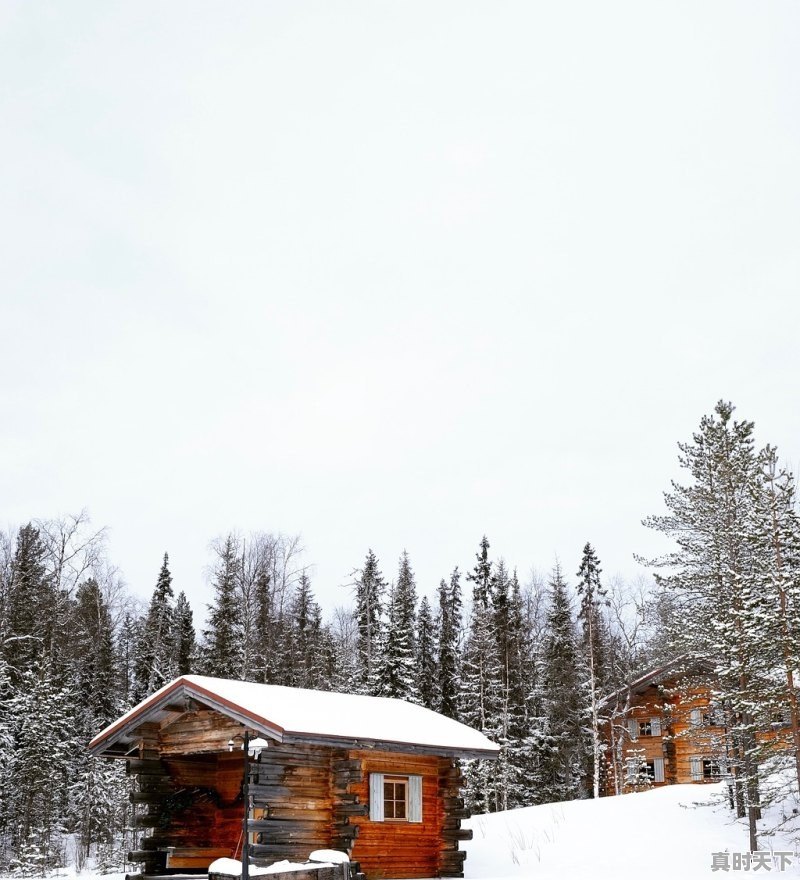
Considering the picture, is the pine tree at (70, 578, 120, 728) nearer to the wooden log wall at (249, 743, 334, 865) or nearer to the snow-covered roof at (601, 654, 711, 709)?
the snow-covered roof at (601, 654, 711, 709)

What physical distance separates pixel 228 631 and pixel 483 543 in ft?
58.4

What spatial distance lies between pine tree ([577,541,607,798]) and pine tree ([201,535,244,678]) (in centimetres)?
1861

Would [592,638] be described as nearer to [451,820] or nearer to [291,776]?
[451,820]

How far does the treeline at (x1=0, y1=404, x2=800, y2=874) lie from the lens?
2558cm

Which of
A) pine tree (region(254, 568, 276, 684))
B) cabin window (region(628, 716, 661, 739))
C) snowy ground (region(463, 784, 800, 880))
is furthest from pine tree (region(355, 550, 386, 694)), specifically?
snowy ground (region(463, 784, 800, 880))

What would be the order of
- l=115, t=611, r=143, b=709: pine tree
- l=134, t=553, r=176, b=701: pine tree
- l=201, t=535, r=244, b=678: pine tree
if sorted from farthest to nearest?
l=115, t=611, r=143, b=709: pine tree → l=134, t=553, r=176, b=701: pine tree → l=201, t=535, r=244, b=678: pine tree

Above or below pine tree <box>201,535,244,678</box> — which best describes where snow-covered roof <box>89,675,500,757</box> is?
below

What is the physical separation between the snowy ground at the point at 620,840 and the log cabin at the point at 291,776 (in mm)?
2865

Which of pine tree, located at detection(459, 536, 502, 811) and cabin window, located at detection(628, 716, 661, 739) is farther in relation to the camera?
cabin window, located at detection(628, 716, 661, 739)

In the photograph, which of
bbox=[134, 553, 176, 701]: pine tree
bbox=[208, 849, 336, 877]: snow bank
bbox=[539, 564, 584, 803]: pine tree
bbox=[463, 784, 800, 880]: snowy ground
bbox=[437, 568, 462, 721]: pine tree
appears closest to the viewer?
bbox=[208, 849, 336, 877]: snow bank

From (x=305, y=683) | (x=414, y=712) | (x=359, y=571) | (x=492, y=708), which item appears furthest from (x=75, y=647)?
(x=414, y=712)

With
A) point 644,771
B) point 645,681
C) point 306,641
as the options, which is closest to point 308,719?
point 645,681

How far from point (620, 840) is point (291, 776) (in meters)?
12.0

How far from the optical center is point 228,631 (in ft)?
162
